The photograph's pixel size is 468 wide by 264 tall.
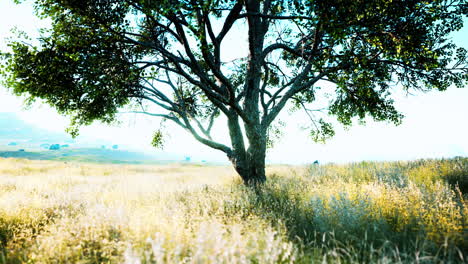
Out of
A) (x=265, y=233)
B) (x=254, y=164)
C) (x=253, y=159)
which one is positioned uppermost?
(x=253, y=159)

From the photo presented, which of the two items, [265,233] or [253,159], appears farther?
[253,159]

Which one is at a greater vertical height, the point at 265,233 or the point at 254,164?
the point at 254,164

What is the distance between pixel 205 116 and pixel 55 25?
25.4 ft

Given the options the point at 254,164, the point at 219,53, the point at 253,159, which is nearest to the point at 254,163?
the point at 254,164

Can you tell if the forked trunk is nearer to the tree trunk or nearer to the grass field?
the tree trunk

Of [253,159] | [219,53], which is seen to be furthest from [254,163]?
[219,53]

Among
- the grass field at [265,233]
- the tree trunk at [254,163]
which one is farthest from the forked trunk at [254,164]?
the grass field at [265,233]

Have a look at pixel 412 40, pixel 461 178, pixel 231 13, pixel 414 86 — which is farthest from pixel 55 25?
pixel 461 178

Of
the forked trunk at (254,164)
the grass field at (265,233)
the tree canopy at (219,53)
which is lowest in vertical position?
the grass field at (265,233)

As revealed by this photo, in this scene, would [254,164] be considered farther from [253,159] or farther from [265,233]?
[265,233]

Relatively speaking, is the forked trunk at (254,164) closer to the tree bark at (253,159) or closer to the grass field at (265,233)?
the tree bark at (253,159)

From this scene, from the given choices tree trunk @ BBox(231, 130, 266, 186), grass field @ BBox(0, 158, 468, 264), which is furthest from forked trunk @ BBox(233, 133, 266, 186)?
grass field @ BBox(0, 158, 468, 264)

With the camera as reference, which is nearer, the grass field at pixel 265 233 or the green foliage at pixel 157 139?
the grass field at pixel 265 233

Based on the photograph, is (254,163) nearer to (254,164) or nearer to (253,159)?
(254,164)
